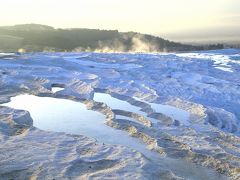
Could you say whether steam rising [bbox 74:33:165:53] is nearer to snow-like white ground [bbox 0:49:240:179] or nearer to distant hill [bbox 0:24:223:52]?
distant hill [bbox 0:24:223:52]

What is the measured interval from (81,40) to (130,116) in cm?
3173

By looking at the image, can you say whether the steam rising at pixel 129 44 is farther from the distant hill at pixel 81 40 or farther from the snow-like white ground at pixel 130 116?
the snow-like white ground at pixel 130 116

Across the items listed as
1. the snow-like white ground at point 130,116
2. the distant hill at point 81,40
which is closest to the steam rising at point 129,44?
the distant hill at point 81,40

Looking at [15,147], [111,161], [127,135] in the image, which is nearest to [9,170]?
[15,147]

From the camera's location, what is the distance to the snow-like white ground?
6.21 m

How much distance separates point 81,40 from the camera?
40625 millimetres

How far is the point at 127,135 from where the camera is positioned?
7.91 m

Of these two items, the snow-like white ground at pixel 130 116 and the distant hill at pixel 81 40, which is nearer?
the snow-like white ground at pixel 130 116

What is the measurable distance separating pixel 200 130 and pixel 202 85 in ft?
19.1

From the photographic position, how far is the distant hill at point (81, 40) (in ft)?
114

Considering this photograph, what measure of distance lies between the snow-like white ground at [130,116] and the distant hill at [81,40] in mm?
16220

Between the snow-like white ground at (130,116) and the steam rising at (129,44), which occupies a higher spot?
the snow-like white ground at (130,116)

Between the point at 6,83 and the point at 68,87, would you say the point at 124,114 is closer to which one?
the point at 68,87

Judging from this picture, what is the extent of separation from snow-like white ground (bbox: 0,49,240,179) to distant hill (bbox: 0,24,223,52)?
1622cm
